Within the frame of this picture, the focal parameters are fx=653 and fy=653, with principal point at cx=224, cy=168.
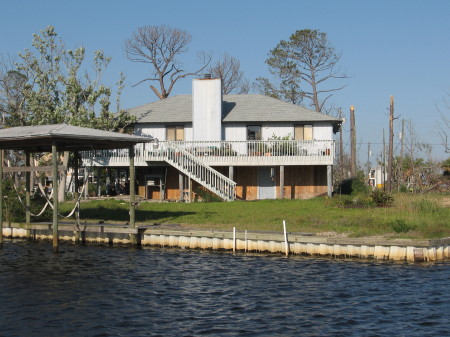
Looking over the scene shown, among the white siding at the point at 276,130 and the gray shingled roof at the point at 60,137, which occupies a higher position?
the white siding at the point at 276,130

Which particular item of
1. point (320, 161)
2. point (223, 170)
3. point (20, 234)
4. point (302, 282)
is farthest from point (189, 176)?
point (302, 282)

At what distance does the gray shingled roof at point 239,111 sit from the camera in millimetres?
42781

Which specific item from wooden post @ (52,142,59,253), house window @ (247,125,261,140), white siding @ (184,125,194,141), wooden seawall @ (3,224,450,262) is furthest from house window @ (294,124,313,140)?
wooden post @ (52,142,59,253)

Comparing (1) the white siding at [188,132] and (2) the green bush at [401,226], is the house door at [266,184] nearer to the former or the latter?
(1) the white siding at [188,132]

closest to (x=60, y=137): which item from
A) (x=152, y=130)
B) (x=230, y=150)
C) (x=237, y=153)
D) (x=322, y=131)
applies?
(x=230, y=150)

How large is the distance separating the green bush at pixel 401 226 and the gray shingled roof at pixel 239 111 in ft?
60.5

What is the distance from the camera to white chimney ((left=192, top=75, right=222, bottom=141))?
139ft

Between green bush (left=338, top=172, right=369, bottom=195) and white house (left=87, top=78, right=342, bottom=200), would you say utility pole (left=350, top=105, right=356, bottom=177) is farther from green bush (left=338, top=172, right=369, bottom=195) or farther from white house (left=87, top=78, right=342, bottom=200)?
green bush (left=338, top=172, right=369, bottom=195)

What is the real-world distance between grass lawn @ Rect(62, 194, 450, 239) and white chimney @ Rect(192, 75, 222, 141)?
8.59 m

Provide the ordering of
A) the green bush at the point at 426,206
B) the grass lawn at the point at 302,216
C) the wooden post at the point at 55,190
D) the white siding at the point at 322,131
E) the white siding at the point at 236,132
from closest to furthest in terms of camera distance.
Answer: the wooden post at the point at 55,190 → the grass lawn at the point at 302,216 → the green bush at the point at 426,206 → the white siding at the point at 322,131 → the white siding at the point at 236,132

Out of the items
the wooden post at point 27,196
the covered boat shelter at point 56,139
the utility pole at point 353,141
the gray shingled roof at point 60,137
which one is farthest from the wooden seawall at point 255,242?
the utility pole at point 353,141

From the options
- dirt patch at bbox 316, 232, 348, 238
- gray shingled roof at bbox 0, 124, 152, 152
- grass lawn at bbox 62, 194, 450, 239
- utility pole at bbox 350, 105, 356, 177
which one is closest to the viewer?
gray shingled roof at bbox 0, 124, 152, 152

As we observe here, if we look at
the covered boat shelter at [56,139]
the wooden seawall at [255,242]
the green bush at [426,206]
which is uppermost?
the covered boat shelter at [56,139]

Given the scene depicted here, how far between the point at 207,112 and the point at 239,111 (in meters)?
2.77
